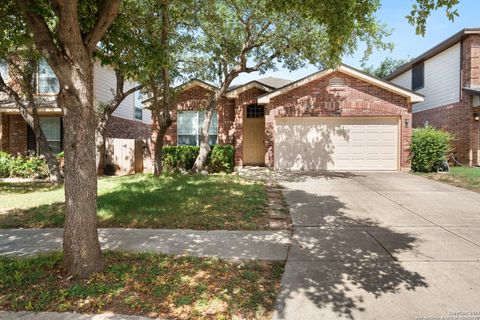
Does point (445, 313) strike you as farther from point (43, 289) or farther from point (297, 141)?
point (297, 141)

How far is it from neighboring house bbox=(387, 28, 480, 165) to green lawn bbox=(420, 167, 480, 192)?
3.23 m

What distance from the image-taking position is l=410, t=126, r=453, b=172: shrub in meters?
13.5

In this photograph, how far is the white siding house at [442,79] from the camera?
16.0 metres

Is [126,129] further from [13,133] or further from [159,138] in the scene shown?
[159,138]

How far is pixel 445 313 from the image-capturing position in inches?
127

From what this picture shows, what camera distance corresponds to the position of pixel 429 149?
13.5 meters

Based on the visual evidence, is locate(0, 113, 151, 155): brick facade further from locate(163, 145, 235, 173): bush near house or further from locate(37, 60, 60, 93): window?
locate(163, 145, 235, 173): bush near house

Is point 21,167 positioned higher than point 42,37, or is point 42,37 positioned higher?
point 42,37

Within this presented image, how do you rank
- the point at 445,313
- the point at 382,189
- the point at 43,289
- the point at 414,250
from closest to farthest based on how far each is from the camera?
the point at 445,313 → the point at 43,289 → the point at 414,250 → the point at 382,189

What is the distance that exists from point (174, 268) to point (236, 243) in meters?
1.31

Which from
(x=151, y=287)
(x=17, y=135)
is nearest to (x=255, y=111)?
(x=17, y=135)

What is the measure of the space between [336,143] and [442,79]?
8015mm

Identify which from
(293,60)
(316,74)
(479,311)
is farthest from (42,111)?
(479,311)

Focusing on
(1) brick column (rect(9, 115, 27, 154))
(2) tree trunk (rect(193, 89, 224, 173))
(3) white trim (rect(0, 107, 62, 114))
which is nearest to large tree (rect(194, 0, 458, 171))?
(2) tree trunk (rect(193, 89, 224, 173))
